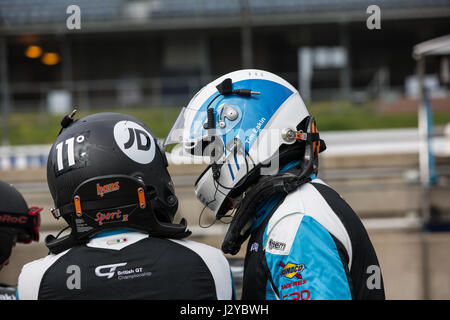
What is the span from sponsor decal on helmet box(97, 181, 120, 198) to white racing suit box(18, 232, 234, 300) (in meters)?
0.15

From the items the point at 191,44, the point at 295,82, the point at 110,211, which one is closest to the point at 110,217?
the point at 110,211

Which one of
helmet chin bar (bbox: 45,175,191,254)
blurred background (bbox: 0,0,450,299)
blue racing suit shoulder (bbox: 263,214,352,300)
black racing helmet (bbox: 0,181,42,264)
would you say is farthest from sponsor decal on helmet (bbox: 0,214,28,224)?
blurred background (bbox: 0,0,450,299)

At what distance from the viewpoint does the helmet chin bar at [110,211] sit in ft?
5.82

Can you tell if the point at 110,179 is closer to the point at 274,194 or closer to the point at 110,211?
the point at 110,211

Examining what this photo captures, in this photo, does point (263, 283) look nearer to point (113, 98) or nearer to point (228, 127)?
point (228, 127)

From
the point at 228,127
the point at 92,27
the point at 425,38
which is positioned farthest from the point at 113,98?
the point at 228,127

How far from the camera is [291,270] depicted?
1.67 metres

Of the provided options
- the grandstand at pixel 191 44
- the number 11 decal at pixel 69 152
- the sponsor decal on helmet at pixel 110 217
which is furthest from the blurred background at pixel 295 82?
the sponsor decal on helmet at pixel 110 217

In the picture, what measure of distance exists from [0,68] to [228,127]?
17.9m

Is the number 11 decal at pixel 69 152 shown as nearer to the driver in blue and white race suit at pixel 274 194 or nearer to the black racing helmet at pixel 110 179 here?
the black racing helmet at pixel 110 179

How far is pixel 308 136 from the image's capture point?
6.55ft
